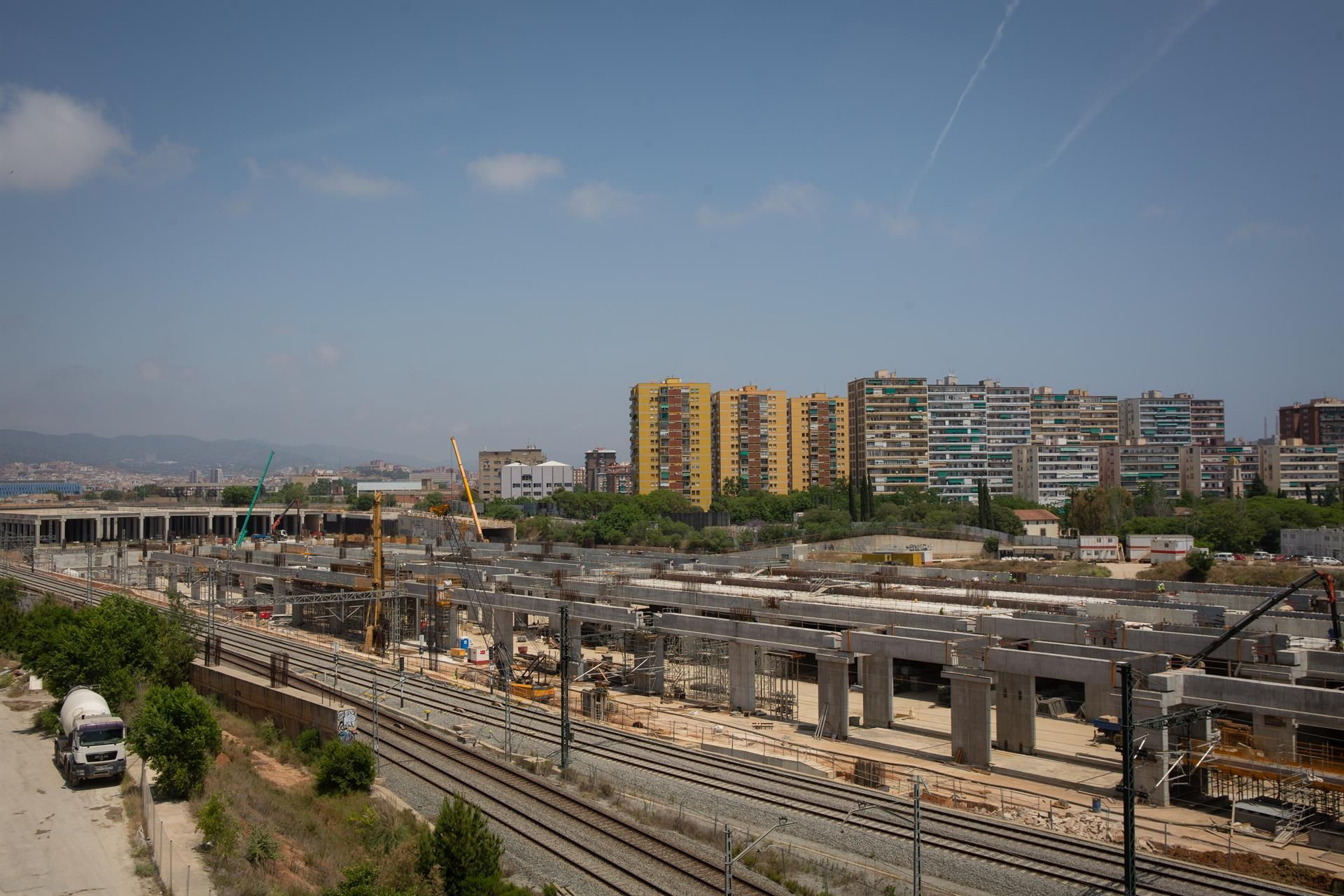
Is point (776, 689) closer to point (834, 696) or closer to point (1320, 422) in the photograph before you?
point (834, 696)

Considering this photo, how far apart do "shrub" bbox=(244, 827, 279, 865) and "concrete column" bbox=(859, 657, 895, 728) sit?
15.5 meters

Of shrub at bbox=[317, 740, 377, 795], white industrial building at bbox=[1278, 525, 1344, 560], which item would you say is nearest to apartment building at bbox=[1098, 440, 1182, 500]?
white industrial building at bbox=[1278, 525, 1344, 560]

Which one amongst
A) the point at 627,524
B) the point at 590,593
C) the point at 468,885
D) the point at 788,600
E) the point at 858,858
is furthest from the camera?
the point at 627,524

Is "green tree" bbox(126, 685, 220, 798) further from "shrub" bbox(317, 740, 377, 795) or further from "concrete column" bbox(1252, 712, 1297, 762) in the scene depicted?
"concrete column" bbox(1252, 712, 1297, 762)

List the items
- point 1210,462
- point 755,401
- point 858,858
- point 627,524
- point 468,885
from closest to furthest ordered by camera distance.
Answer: point 468,885 < point 858,858 < point 627,524 < point 755,401 < point 1210,462

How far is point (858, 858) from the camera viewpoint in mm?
16469

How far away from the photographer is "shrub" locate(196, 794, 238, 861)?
57.8 ft

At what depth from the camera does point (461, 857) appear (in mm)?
13688

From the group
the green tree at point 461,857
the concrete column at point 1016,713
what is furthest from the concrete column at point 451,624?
the green tree at point 461,857

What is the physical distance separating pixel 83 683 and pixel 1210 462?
132802 millimetres

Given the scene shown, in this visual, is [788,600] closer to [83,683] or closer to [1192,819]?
[1192,819]

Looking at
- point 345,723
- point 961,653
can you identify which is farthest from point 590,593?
point 961,653

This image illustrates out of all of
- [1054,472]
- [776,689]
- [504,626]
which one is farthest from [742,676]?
[1054,472]

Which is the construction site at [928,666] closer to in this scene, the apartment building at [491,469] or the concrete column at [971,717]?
the concrete column at [971,717]
